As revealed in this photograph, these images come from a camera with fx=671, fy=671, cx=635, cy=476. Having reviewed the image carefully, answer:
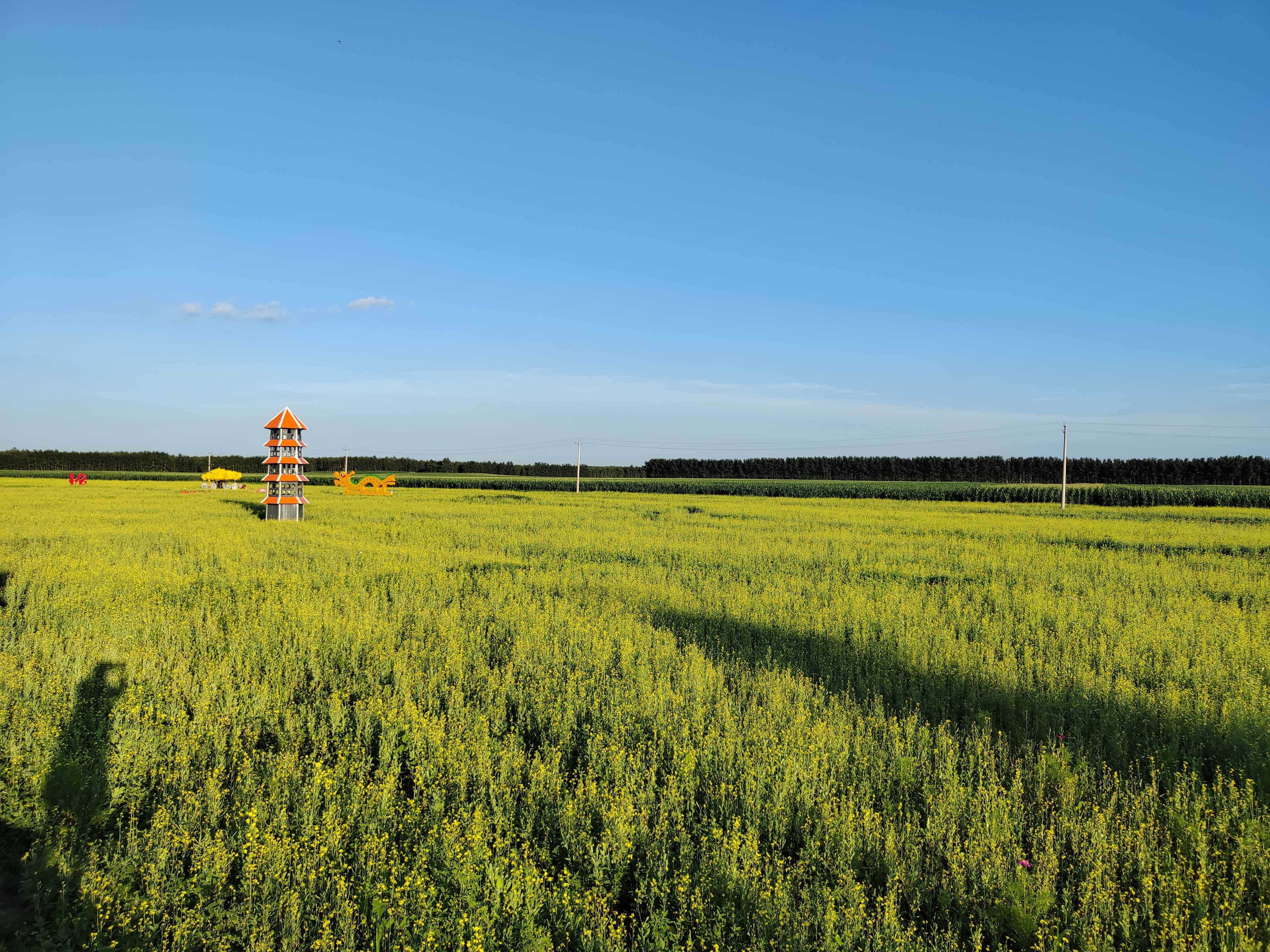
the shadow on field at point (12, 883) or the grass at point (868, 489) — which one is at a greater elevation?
the grass at point (868, 489)

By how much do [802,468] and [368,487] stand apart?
246 feet

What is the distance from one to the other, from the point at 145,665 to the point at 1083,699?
10.0m

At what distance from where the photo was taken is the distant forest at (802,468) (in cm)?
8588

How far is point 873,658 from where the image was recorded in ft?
27.5

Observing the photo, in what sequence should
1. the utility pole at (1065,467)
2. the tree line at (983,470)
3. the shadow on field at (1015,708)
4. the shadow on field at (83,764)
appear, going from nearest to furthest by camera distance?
the shadow on field at (83,764) < the shadow on field at (1015,708) < the utility pole at (1065,467) < the tree line at (983,470)

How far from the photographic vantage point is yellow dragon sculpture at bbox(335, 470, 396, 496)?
172ft

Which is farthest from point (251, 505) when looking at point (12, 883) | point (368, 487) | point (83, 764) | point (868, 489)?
point (868, 489)

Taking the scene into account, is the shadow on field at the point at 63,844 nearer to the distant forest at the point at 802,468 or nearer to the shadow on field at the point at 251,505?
the shadow on field at the point at 251,505

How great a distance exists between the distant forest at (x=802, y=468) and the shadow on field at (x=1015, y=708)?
280 feet

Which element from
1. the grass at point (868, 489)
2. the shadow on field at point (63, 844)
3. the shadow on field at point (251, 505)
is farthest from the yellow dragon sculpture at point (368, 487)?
the shadow on field at point (63, 844)

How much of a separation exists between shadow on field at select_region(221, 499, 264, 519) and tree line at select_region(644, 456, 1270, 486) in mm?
68824

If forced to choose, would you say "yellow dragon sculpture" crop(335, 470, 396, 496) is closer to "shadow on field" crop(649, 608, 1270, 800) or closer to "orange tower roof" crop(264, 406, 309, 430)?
"orange tower roof" crop(264, 406, 309, 430)

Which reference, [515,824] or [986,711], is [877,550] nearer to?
[986,711]

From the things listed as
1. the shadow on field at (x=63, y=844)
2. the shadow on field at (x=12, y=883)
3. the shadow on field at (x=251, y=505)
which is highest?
the shadow on field at (x=251, y=505)
